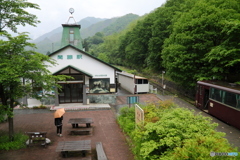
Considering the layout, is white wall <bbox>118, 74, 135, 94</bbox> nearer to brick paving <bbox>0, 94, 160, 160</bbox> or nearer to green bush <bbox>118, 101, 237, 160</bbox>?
brick paving <bbox>0, 94, 160, 160</bbox>

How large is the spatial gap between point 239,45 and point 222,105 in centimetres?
593

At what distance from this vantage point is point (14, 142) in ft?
33.7

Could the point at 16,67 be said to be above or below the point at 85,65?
below

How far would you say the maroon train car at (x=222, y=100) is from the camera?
12.2 metres

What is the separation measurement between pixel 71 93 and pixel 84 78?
2211mm

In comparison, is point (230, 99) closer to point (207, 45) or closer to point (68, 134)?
point (207, 45)

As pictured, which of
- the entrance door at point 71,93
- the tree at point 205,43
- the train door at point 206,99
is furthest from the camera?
the entrance door at point 71,93

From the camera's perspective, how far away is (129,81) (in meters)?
28.6

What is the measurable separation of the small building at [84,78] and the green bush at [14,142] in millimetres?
8404

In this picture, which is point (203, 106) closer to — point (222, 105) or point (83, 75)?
Result: point (222, 105)

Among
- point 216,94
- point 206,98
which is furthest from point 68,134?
point 206,98

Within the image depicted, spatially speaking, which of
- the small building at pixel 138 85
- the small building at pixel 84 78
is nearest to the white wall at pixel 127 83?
the small building at pixel 138 85

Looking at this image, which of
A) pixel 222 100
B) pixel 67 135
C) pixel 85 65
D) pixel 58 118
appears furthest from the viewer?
pixel 85 65

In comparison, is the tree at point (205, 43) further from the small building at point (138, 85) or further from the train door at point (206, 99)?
the small building at point (138, 85)
